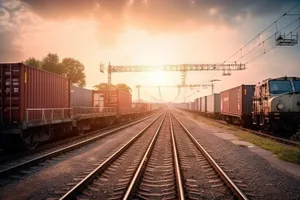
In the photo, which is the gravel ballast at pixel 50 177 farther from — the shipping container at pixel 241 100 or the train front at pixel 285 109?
the shipping container at pixel 241 100

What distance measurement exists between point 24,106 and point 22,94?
0.58 meters

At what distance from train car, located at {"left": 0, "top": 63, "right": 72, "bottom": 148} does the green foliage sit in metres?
74.4

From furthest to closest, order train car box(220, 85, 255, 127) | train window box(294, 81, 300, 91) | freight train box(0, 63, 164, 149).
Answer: train car box(220, 85, 255, 127) < train window box(294, 81, 300, 91) < freight train box(0, 63, 164, 149)

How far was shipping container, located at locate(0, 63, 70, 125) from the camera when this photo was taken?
13016 millimetres

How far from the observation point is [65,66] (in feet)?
315

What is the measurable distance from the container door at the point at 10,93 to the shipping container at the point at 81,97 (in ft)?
47.1

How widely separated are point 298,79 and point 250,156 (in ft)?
30.0

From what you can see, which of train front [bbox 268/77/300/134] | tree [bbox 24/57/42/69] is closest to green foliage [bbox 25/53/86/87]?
tree [bbox 24/57/42/69]

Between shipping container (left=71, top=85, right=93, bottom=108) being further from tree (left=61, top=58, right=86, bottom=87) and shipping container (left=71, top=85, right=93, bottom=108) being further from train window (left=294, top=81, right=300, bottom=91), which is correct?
tree (left=61, top=58, right=86, bottom=87)

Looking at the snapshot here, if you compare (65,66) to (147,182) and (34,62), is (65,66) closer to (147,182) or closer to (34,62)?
(34,62)

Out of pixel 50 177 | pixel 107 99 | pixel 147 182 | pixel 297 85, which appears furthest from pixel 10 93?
pixel 107 99

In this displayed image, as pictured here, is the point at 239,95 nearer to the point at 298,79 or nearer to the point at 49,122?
the point at 298,79

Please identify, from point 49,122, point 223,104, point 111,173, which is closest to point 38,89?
point 49,122

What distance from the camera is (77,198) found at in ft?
21.0
